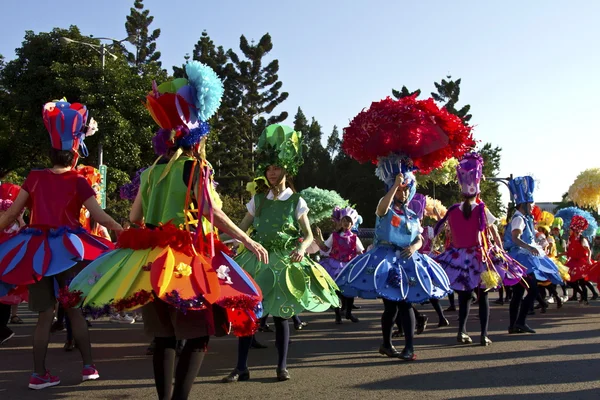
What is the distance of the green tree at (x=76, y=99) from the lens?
2393 cm

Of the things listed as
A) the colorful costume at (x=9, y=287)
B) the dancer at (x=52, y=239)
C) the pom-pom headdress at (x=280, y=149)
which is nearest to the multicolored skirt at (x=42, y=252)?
the dancer at (x=52, y=239)

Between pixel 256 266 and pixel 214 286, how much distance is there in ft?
6.85

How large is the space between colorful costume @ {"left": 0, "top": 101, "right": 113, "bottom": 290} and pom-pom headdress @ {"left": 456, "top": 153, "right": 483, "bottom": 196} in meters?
4.44

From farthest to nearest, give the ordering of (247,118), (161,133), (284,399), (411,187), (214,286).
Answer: (247,118)
(411,187)
(284,399)
(161,133)
(214,286)

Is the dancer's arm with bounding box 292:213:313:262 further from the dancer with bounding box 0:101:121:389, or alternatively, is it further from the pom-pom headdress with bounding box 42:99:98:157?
the pom-pom headdress with bounding box 42:99:98:157

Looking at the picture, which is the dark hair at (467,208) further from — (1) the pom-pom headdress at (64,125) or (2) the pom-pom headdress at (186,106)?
(1) the pom-pom headdress at (64,125)

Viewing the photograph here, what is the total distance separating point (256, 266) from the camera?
5.93 metres

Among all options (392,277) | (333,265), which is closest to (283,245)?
(392,277)

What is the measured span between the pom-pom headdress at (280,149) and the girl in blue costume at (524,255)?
3976 mm

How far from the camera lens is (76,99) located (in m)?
24.8

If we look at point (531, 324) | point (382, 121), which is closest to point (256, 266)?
point (382, 121)

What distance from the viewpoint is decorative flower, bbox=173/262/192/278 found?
3812mm

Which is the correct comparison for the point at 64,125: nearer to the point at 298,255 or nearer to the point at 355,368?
the point at 298,255

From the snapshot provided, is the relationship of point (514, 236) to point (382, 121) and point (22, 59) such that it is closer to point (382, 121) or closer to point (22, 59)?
point (382, 121)
